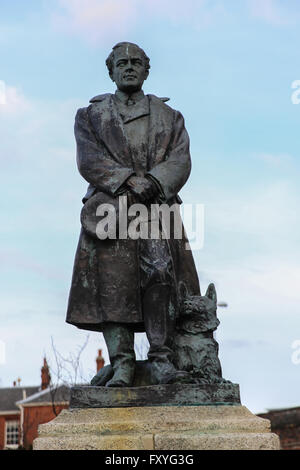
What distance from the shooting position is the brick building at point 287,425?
26.5 m

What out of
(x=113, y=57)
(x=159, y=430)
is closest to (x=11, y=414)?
→ (x=113, y=57)

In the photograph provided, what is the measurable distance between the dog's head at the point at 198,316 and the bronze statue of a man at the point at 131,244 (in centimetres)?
10

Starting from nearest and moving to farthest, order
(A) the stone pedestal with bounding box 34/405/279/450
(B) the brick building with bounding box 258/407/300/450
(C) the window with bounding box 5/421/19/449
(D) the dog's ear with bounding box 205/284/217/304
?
(A) the stone pedestal with bounding box 34/405/279/450, (D) the dog's ear with bounding box 205/284/217/304, (B) the brick building with bounding box 258/407/300/450, (C) the window with bounding box 5/421/19/449

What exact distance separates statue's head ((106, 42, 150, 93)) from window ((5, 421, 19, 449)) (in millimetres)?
39618

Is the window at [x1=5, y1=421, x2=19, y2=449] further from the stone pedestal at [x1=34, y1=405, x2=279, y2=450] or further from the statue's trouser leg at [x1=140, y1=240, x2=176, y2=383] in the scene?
the stone pedestal at [x1=34, y1=405, x2=279, y2=450]

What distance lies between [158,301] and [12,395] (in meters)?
43.3

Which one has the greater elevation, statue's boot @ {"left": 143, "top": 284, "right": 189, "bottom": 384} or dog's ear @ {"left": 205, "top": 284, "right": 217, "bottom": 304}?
dog's ear @ {"left": 205, "top": 284, "right": 217, "bottom": 304}

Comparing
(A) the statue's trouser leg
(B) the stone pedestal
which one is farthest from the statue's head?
(B) the stone pedestal

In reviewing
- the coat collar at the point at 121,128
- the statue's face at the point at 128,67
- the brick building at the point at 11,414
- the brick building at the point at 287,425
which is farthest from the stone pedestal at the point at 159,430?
the brick building at the point at 11,414

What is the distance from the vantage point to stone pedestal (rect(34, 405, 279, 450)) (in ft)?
19.4

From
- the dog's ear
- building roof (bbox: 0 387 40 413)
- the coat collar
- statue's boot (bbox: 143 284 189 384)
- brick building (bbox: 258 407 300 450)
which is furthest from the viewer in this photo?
building roof (bbox: 0 387 40 413)

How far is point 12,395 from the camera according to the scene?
4834cm

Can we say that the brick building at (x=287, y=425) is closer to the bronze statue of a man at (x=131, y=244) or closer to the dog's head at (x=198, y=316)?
the dog's head at (x=198, y=316)

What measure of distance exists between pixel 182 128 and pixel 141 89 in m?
0.55
